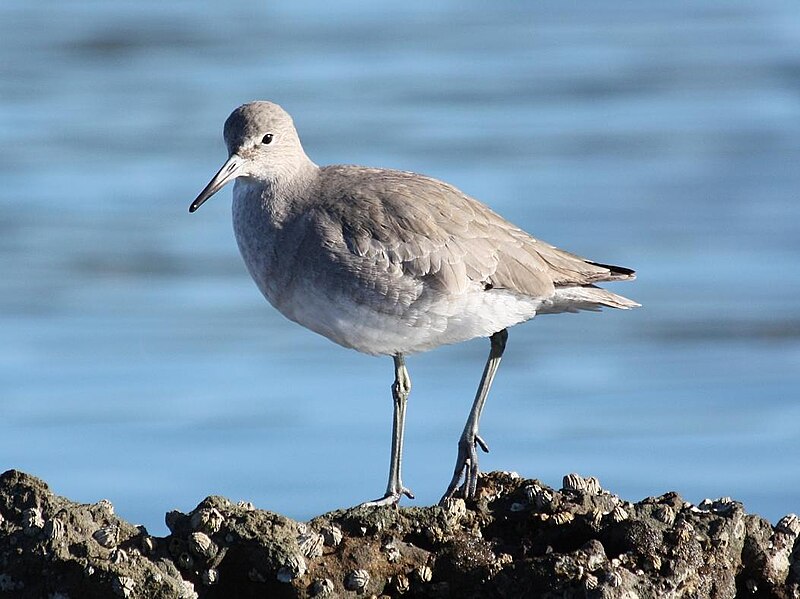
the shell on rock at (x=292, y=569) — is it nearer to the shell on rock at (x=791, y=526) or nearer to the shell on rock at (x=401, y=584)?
the shell on rock at (x=401, y=584)

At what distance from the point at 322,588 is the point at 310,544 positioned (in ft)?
0.61

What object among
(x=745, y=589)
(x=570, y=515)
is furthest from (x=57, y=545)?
(x=745, y=589)

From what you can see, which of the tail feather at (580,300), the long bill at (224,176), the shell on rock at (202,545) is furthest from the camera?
the tail feather at (580,300)

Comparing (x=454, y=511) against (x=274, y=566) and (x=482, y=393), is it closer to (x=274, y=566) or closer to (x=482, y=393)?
(x=274, y=566)

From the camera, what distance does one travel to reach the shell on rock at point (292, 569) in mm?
5535

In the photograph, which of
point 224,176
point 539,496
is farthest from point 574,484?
point 224,176

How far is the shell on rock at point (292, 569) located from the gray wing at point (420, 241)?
7.00 ft

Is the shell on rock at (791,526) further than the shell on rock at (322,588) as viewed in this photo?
Yes

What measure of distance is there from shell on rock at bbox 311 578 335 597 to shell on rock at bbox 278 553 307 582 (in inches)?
3.1

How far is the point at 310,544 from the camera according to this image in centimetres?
564

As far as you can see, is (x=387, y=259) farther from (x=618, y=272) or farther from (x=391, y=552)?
(x=391, y=552)

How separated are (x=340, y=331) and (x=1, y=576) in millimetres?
2485

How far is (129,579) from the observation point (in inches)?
209

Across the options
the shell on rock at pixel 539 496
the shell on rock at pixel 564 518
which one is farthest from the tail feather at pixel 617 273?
the shell on rock at pixel 564 518
